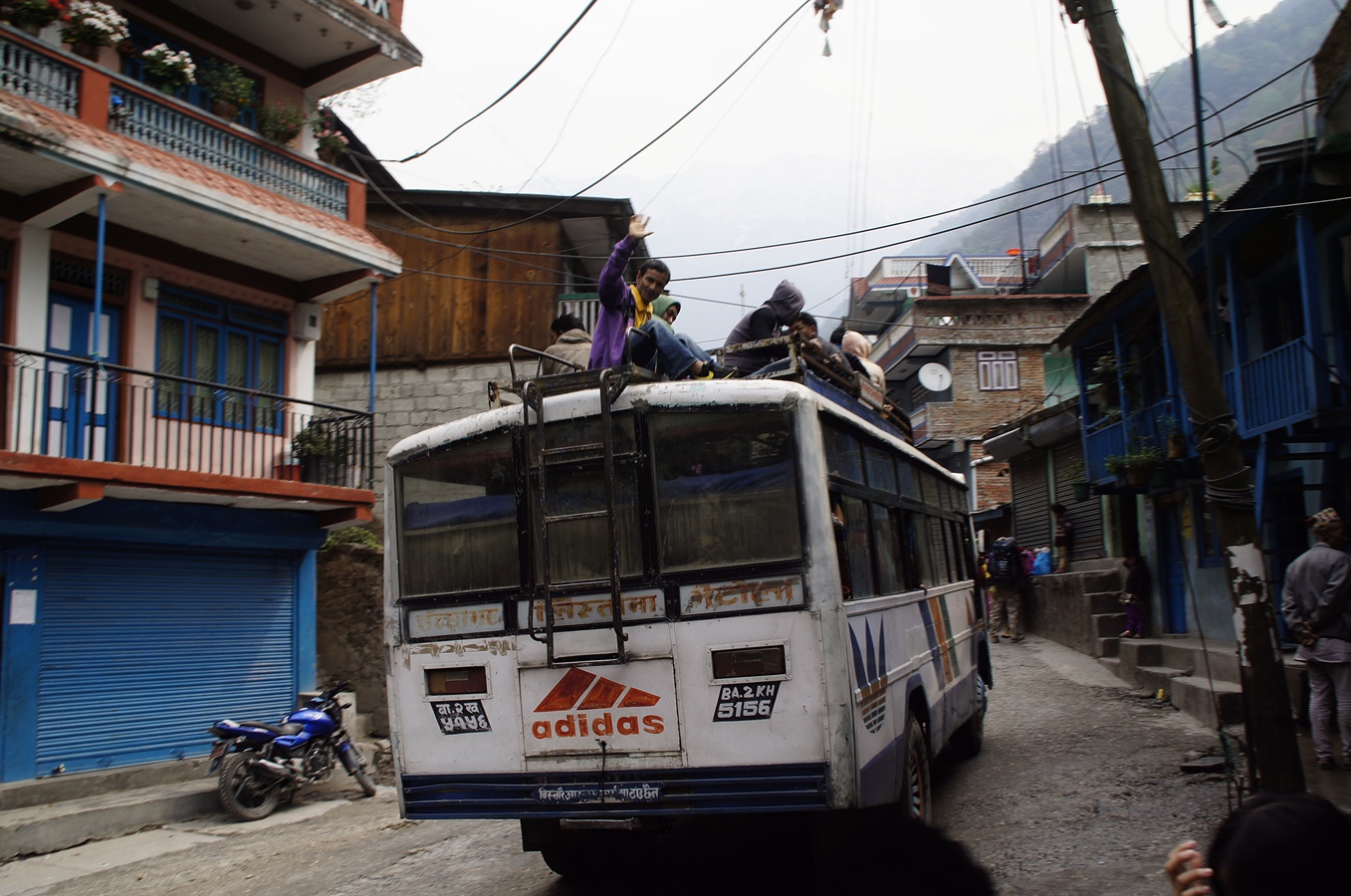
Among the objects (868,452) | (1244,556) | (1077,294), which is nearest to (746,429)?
(868,452)

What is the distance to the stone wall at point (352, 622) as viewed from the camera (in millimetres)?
14562

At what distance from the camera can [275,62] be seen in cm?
1482

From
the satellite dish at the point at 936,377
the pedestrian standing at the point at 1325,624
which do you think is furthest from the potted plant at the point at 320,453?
the satellite dish at the point at 936,377

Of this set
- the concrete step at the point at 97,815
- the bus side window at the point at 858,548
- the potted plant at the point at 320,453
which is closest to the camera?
the bus side window at the point at 858,548

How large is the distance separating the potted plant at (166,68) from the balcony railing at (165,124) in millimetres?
551

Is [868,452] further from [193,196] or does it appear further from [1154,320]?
[1154,320]

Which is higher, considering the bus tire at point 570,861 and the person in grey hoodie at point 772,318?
the person in grey hoodie at point 772,318

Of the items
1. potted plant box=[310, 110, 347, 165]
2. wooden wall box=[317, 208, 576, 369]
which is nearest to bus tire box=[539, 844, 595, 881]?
potted plant box=[310, 110, 347, 165]

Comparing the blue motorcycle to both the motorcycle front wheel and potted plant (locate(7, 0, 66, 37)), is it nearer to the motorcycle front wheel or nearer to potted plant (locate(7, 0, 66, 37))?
the motorcycle front wheel

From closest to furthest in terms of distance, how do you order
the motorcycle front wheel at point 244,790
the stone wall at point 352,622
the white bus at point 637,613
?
the white bus at point 637,613, the motorcycle front wheel at point 244,790, the stone wall at point 352,622

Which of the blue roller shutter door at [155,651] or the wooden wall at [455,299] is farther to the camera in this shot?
the wooden wall at [455,299]

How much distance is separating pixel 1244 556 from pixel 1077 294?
2721cm

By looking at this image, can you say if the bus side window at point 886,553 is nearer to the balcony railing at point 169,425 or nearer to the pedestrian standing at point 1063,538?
the balcony railing at point 169,425

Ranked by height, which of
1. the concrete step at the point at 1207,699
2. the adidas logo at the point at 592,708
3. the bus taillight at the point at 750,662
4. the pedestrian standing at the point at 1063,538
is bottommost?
the concrete step at the point at 1207,699
